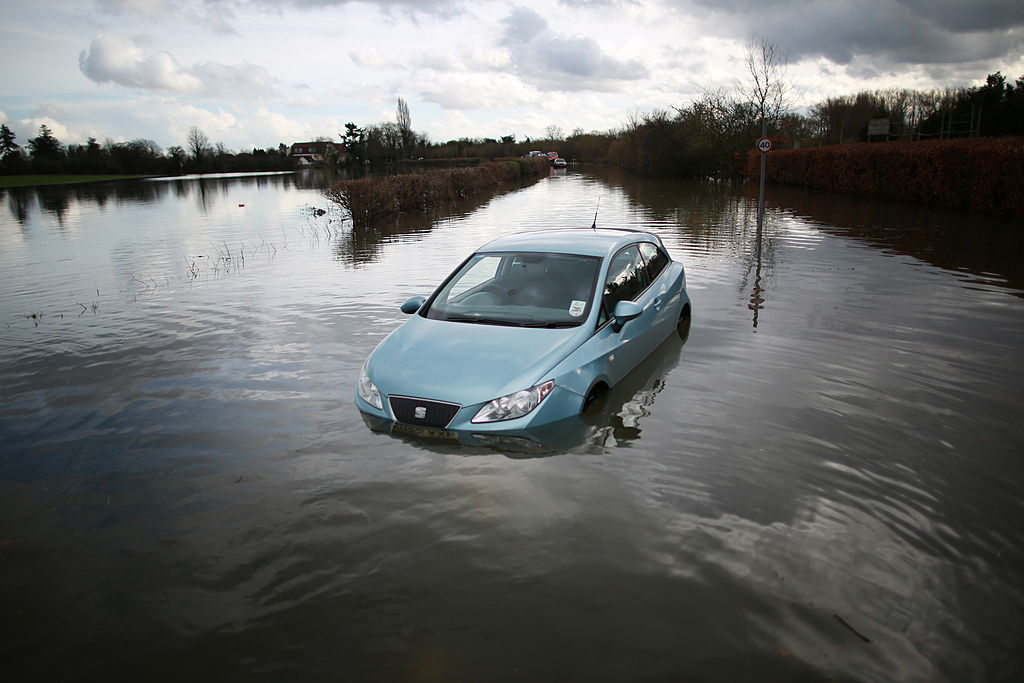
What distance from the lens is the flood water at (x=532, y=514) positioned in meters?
3.13

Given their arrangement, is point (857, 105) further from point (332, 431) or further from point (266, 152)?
point (266, 152)

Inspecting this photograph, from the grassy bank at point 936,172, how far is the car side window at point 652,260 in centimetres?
1617

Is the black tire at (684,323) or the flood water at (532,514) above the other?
the black tire at (684,323)

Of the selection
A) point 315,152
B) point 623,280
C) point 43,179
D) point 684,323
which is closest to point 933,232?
point 684,323

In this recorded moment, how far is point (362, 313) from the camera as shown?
10016mm

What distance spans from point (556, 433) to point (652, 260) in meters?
3.09

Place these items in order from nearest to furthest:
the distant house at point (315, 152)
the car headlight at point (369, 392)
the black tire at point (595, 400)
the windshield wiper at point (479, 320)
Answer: the car headlight at point (369, 392), the black tire at point (595, 400), the windshield wiper at point (479, 320), the distant house at point (315, 152)

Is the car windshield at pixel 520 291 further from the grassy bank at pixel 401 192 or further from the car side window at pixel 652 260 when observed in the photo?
the grassy bank at pixel 401 192

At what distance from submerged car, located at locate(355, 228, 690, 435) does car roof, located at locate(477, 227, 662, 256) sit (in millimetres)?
14

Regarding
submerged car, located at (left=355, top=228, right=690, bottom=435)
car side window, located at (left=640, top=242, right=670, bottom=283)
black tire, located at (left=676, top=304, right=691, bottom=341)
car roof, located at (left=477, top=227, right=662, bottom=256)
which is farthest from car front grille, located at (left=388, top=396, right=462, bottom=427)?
black tire, located at (left=676, top=304, right=691, bottom=341)

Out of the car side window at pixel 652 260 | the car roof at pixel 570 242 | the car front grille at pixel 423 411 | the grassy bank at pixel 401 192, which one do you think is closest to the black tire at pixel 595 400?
the car front grille at pixel 423 411

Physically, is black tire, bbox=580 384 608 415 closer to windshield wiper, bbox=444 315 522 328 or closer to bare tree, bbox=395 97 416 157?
windshield wiper, bbox=444 315 522 328

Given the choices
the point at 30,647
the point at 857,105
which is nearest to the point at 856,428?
the point at 30,647

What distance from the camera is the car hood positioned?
494 centimetres
